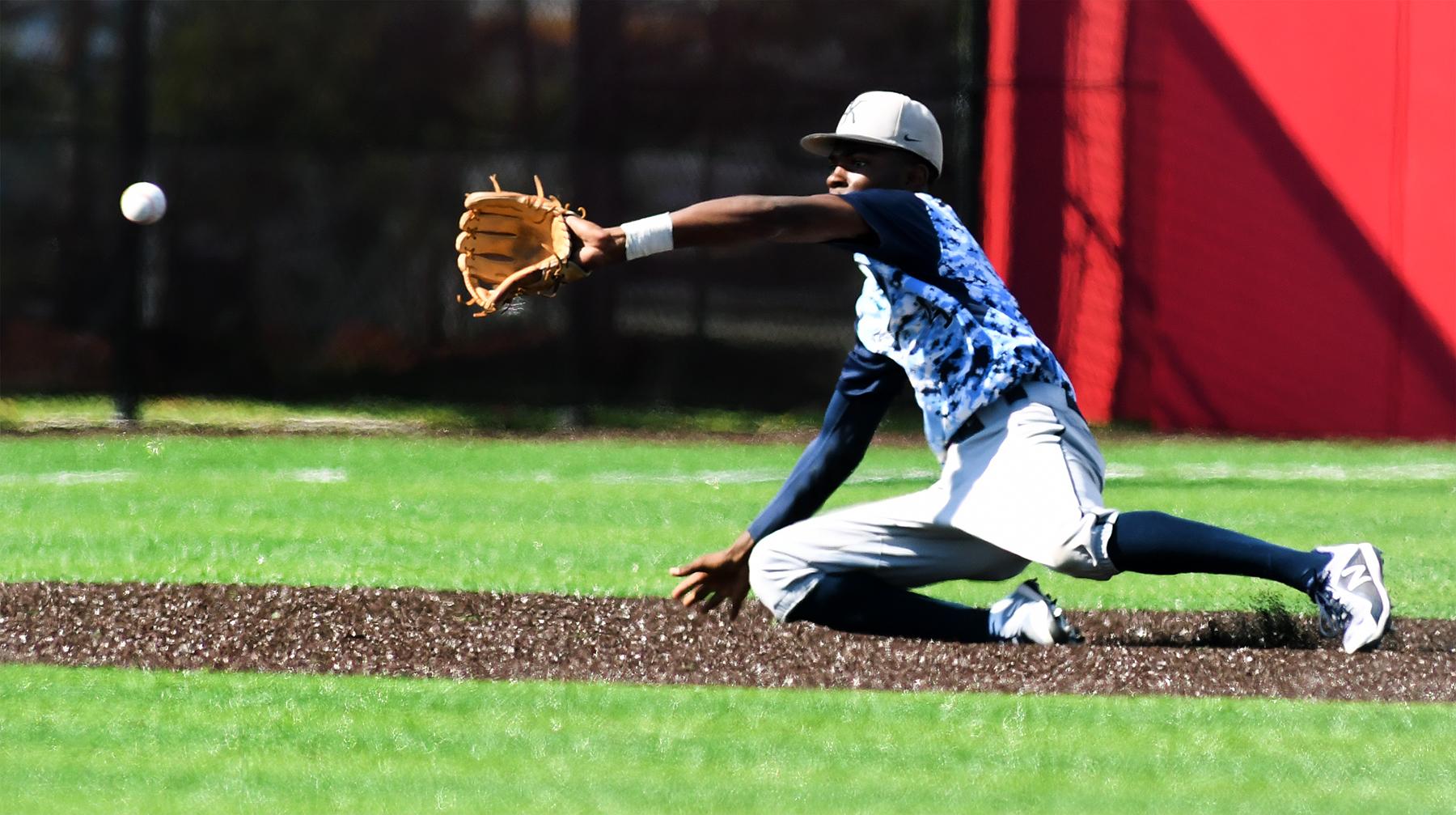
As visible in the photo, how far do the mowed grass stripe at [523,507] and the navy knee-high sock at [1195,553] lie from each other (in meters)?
Answer: 1.20

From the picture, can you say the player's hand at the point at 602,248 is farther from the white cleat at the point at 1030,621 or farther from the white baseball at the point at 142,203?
the white baseball at the point at 142,203

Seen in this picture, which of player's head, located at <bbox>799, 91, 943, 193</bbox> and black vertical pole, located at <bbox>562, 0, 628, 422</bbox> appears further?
black vertical pole, located at <bbox>562, 0, 628, 422</bbox>

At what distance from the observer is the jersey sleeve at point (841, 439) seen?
564 cm

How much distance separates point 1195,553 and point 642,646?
1591 millimetres

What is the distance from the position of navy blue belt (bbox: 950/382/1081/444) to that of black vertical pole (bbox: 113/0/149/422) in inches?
406

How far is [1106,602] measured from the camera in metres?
6.99

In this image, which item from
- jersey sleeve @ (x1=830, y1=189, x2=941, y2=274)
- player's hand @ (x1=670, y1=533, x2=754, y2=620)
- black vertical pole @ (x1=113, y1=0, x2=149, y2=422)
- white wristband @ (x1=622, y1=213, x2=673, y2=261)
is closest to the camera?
white wristband @ (x1=622, y1=213, x2=673, y2=261)

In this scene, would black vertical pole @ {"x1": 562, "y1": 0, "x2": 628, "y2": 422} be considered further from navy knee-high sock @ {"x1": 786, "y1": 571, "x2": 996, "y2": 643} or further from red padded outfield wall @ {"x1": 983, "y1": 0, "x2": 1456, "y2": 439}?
navy knee-high sock @ {"x1": 786, "y1": 571, "x2": 996, "y2": 643}

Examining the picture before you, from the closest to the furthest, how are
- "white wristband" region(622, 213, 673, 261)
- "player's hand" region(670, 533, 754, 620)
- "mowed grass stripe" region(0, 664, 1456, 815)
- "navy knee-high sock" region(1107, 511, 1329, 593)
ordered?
"mowed grass stripe" region(0, 664, 1456, 815) < "white wristband" region(622, 213, 673, 261) < "navy knee-high sock" region(1107, 511, 1329, 593) < "player's hand" region(670, 533, 754, 620)

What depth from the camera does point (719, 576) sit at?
5.61m

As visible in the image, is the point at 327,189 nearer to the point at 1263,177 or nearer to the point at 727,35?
the point at 727,35

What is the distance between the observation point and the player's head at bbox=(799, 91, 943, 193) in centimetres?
532

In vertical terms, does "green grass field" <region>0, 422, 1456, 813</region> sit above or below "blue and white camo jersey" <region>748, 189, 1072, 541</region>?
below

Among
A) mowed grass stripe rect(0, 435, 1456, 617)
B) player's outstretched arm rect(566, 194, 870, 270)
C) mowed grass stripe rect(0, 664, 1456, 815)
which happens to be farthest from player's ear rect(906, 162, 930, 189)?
mowed grass stripe rect(0, 435, 1456, 617)
